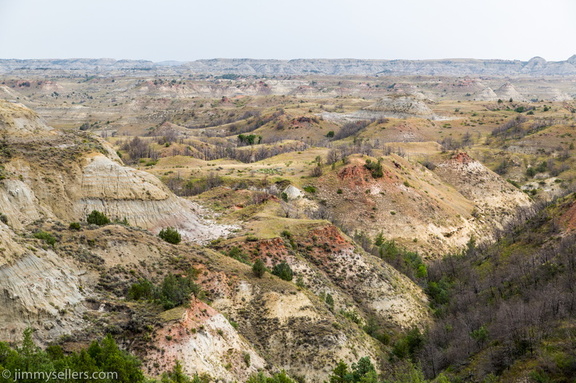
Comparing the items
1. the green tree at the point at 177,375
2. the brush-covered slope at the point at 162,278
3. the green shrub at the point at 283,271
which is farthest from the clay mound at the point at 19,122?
the green tree at the point at 177,375

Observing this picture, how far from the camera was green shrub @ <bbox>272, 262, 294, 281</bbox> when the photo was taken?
36844 millimetres

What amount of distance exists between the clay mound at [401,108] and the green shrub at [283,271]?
439 ft

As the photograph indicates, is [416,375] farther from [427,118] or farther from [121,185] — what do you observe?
[427,118]

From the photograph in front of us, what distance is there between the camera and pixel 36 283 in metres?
23.0

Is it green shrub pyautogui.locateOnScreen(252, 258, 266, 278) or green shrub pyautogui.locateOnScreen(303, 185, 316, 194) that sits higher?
green shrub pyautogui.locateOnScreen(252, 258, 266, 278)

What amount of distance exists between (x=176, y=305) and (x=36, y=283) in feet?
23.5

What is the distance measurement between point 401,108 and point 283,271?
140 m

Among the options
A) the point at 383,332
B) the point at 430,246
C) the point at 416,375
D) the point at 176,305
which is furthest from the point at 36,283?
the point at 430,246

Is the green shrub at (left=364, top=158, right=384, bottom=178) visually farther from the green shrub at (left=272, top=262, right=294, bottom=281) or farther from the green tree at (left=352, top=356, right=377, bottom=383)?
the green tree at (left=352, top=356, right=377, bottom=383)

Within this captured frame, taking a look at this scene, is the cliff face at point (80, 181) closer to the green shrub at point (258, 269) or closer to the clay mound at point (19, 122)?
the clay mound at point (19, 122)

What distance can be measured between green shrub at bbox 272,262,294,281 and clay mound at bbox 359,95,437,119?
133904mm

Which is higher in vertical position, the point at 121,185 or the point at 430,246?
the point at 121,185

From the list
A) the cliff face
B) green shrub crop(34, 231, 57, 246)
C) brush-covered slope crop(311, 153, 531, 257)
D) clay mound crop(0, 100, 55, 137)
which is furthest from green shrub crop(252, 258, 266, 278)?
brush-covered slope crop(311, 153, 531, 257)

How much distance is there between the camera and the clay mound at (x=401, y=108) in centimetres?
16338
